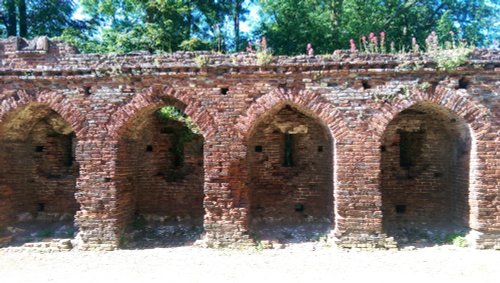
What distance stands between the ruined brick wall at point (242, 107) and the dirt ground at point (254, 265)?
529 mm

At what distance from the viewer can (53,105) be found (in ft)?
28.5

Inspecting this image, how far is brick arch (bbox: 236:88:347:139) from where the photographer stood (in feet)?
26.9

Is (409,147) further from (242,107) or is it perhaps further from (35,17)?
(35,17)

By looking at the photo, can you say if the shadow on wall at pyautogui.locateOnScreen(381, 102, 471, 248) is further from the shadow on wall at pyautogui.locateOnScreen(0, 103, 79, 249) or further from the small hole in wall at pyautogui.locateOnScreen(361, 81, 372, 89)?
the shadow on wall at pyautogui.locateOnScreen(0, 103, 79, 249)

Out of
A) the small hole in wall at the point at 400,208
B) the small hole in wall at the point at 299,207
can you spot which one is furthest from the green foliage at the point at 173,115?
the small hole in wall at the point at 400,208

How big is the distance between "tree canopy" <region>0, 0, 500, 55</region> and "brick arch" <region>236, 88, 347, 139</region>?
8.54 meters

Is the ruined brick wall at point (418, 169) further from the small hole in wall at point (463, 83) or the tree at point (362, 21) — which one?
the tree at point (362, 21)

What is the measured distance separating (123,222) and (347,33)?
13863 millimetres

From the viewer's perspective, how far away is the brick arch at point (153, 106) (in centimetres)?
841

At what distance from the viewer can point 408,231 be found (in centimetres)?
930

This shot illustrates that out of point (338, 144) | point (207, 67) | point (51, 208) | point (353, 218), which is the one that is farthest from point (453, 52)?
point (51, 208)

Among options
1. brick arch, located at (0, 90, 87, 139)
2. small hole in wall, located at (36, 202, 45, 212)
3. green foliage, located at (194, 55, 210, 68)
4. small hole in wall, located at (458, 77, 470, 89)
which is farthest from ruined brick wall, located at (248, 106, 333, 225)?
small hole in wall, located at (36, 202, 45, 212)

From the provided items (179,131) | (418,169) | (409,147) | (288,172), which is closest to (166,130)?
(179,131)

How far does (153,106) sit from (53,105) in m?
2.29
